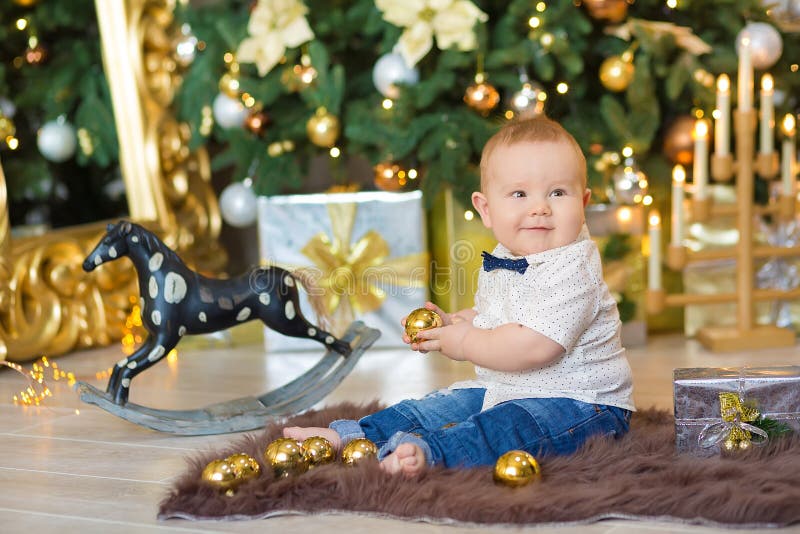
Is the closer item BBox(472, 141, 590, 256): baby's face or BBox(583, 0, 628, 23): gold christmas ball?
BBox(472, 141, 590, 256): baby's face

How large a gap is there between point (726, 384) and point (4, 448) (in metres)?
1.14

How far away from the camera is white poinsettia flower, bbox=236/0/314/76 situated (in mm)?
2363

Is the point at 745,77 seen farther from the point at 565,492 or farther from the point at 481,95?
the point at 565,492

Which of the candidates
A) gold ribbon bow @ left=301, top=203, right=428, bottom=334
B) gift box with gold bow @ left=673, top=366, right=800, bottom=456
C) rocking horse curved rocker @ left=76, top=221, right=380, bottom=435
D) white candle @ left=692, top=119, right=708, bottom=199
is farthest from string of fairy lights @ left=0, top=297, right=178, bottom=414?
white candle @ left=692, top=119, right=708, bottom=199

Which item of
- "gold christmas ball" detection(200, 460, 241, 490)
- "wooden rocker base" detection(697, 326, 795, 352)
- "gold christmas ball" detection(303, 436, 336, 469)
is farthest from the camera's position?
"wooden rocker base" detection(697, 326, 795, 352)

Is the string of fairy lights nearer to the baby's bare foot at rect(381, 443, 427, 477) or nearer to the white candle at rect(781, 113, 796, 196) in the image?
the baby's bare foot at rect(381, 443, 427, 477)

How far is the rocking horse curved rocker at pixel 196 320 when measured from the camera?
1.68 metres

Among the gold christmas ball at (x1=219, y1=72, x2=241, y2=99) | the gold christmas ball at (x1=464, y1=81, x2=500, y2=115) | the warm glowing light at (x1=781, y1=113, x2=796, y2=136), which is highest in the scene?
the gold christmas ball at (x1=219, y1=72, x2=241, y2=99)

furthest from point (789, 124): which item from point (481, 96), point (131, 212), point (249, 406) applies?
point (131, 212)

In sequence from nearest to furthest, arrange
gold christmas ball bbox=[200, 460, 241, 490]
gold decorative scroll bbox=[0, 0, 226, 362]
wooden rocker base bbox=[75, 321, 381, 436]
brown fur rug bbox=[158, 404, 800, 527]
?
brown fur rug bbox=[158, 404, 800, 527] < gold christmas ball bbox=[200, 460, 241, 490] < wooden rocker base bbox=[75, 321, 381, 436] < gold decorative scroll bbox=[0, 0, 226, 362]

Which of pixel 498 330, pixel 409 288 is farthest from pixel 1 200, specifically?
pixel 498 330

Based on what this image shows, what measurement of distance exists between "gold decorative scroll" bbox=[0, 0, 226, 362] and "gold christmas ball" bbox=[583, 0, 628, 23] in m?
1.15

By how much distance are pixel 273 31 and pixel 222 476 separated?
1357 mm

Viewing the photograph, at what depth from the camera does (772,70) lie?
7.95 feet
